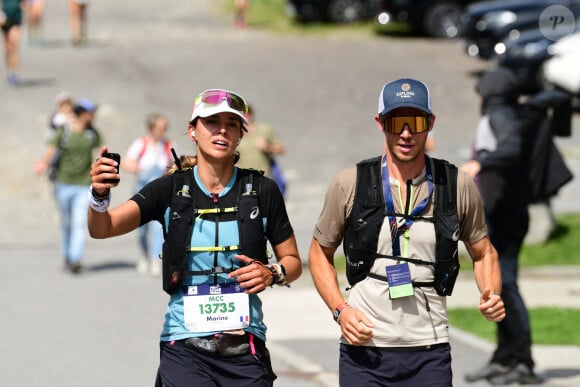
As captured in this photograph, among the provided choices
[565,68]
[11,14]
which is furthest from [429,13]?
[11,14]

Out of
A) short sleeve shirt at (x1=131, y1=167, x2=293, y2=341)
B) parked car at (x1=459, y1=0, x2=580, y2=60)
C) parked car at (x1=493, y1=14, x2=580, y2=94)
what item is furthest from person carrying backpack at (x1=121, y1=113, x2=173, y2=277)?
parked car at (x1=459, y1=0, x2=580, y2=60)

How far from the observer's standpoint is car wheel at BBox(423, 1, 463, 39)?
2873 centimetres

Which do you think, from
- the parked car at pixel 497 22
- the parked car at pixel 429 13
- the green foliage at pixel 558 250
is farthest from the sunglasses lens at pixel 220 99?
the parked car at pixel 429 13

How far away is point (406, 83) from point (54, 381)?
172 inches

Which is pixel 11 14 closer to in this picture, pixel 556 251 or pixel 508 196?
pixel 556 251

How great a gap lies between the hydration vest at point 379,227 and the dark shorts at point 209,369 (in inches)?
23.9

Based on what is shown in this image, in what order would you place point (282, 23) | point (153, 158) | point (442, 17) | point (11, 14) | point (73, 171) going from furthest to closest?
1. point (282, 23)
2. point (442, 17)
3. point (11, 14)
4. point (73, 171)
5. point (153, 158)

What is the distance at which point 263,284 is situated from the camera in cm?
587

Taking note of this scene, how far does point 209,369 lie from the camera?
5.96 meters

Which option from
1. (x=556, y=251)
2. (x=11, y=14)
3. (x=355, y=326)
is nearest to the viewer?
(x=355, y=326)

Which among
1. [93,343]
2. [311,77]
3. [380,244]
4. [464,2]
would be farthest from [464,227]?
[464,2]

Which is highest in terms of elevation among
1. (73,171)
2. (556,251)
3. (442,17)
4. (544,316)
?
(442,17)

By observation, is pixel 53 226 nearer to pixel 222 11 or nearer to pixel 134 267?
pixel 134 267

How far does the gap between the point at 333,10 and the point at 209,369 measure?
84.6ft
